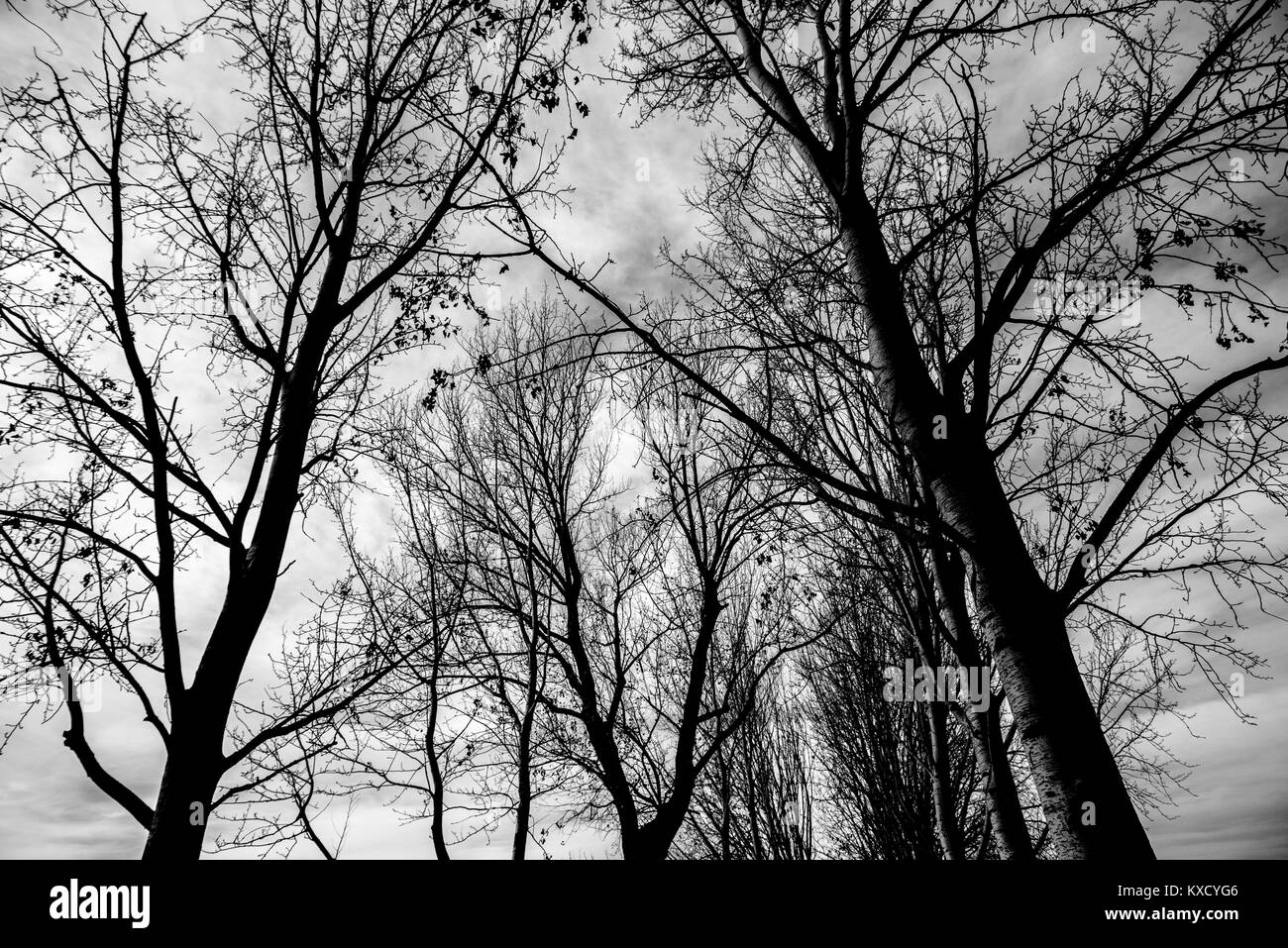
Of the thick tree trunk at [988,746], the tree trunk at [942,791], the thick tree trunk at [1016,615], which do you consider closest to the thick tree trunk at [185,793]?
the thick tree trunk at [1016,615]

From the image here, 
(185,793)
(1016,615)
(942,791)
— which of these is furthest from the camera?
(942,791)

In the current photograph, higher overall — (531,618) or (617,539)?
(617,539)

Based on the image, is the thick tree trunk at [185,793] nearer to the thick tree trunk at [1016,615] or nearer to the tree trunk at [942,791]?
the thick tree trunk at [1016,615]

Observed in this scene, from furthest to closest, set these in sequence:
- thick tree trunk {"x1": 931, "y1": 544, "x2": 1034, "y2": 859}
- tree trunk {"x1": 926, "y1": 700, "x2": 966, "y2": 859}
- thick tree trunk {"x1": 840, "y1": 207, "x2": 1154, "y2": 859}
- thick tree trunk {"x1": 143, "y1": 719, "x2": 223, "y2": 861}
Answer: tree trunk {"x1": 926, "y1": 700, "x2": 966, "y2": 859}, thick tree trunk {"x1": 931, "y1": 544, "x2": 1034, "y2": 859}, thick tree trunk {"x1": 143, "y1": 719, "x2": 223, "y2": 861}, thick tree trunk {"x1": 840, "y1": 207, "x2": 1154, "y2": 859}

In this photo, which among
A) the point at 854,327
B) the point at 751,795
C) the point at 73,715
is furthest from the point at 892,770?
the point at 73,715

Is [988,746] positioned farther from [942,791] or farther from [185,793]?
[185,793]

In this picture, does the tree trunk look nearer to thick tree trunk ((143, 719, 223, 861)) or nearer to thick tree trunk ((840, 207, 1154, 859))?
thick tree trunk ((840, 207, 1154, 859))

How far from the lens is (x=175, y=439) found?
458cm

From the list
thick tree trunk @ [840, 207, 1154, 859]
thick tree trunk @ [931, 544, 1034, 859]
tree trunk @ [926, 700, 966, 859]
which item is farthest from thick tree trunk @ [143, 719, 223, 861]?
tree trunk @ [926, 700, 966, 859]

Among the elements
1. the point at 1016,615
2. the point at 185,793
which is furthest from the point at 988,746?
the point at 185,793

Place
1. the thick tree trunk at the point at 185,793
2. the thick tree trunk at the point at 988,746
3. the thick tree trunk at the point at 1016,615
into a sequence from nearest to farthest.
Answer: the thick tree trunk at the point at 1016,615 < the thick tree trunk at the point at 185,793 < the thick tree trunk at the point at 988,746
